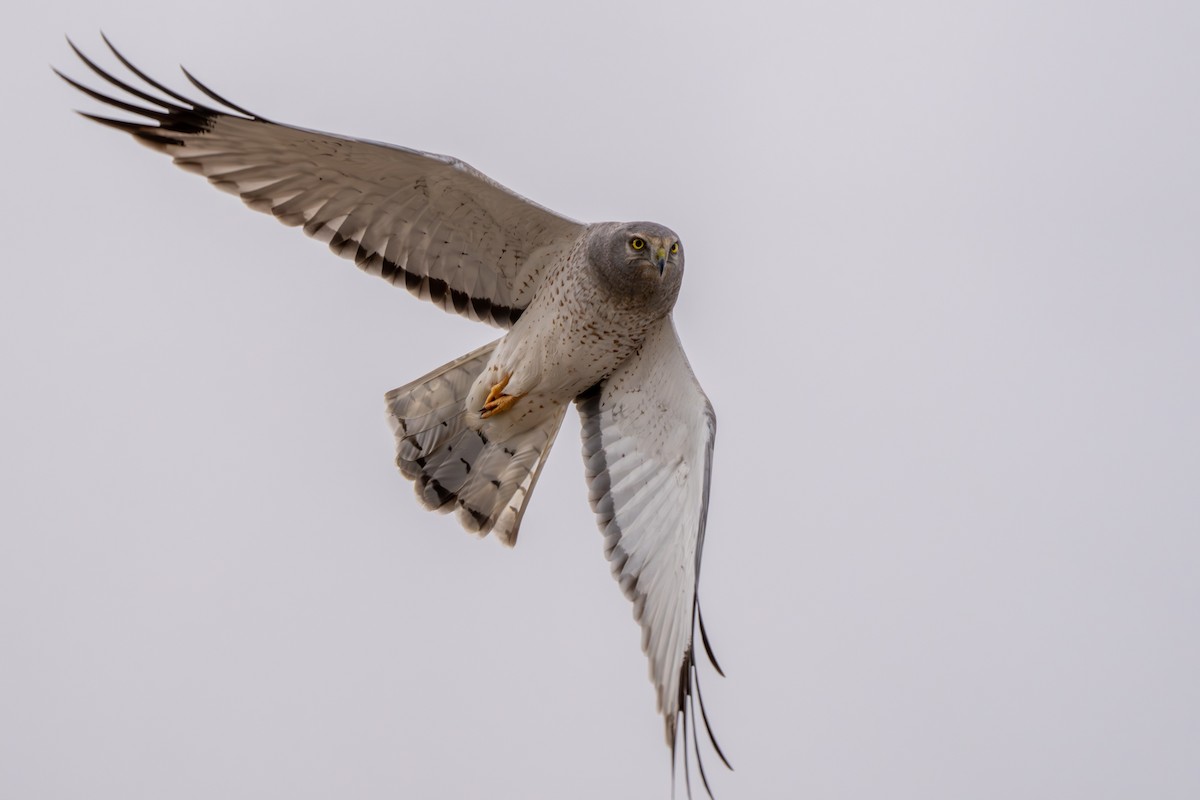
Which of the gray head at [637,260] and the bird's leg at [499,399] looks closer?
the gray head at [637,260]

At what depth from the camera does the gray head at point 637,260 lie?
21.6ft

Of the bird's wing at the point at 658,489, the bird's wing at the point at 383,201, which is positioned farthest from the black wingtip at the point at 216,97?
the bird's wing at the point at 658,489

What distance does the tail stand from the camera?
7.46 metres

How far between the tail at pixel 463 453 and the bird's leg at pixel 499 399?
0.79 ft

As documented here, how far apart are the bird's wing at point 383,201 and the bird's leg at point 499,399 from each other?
1.46 ft

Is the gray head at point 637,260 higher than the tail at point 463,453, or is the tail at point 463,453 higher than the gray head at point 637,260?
the gray head at point 637,260

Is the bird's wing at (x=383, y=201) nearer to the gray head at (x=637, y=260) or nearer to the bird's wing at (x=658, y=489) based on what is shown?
the gray head at (x=637, y=260)

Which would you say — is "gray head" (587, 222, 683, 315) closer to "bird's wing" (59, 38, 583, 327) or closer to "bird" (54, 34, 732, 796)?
"bird" (54, 34, 732, 796)

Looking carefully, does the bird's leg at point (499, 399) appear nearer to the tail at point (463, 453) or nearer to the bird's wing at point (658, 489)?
the tail at point (463, 453)

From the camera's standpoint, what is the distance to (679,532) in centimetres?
703

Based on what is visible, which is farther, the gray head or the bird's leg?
the bird's leg

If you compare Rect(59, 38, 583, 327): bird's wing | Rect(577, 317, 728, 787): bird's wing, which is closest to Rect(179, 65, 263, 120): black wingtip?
Rect(59, 38, 583, 327): bird's wing

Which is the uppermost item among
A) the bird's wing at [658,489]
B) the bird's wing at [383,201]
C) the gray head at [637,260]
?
the bird's wing at [383,201]

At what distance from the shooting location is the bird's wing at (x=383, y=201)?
20.6 ft
